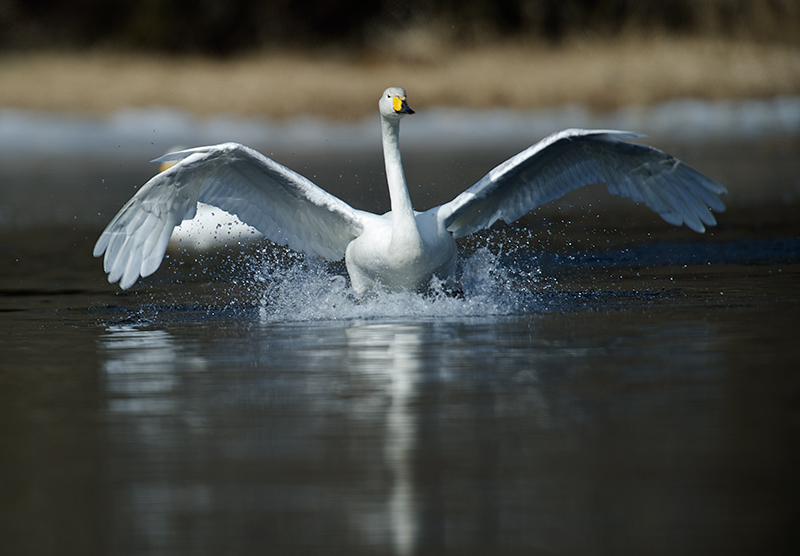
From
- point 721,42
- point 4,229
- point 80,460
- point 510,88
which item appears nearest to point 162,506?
point 80,460

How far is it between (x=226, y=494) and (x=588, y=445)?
4.27ft

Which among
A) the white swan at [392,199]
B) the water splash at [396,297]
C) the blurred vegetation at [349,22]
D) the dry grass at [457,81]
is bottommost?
the water splash at [396,297]

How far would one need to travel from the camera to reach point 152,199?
8.40 m

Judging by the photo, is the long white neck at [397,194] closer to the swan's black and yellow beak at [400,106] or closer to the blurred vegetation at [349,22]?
the swan's black and yellow beak at [400,106]

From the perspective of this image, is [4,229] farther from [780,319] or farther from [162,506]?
[162,506]

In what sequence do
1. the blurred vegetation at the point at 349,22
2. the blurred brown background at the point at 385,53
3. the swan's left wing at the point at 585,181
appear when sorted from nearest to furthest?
the swan's left wing at the point at 585,181 < the blurred brown background at the point at 385,53 < the blurred vegetation at the point at 349,22

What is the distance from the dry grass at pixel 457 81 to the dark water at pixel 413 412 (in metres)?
14.5

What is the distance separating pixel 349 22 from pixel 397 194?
1073 inches

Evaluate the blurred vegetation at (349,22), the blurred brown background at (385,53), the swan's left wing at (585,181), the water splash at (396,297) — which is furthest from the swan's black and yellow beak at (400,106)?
the blurred vegetation at (349,22)

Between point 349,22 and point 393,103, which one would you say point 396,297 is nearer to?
point 393,103

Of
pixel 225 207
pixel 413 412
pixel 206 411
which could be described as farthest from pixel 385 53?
pixel 413 412

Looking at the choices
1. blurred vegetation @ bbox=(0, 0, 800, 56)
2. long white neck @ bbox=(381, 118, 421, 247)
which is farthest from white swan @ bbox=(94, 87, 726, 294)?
blurred vegetation @ bbox=(0, 0, 800, 56)

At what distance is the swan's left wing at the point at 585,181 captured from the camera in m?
8.23

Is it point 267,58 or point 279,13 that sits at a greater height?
point 279,13
